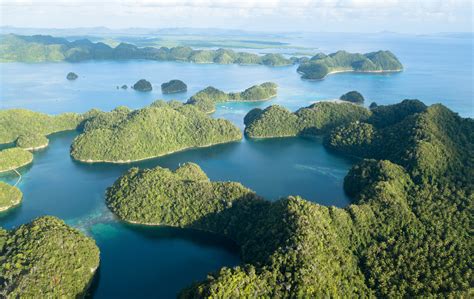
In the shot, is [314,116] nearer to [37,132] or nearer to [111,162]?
[111,162]

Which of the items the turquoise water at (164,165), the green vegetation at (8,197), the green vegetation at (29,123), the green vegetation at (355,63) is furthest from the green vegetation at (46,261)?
the green vegetation at (355,63)

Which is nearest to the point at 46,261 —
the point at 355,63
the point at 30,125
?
the point at 30,125

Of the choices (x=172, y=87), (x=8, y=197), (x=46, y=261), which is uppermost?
(x=172, y=87)

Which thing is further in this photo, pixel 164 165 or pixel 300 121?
pixel 300 121

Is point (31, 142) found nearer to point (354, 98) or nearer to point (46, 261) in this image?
point (46, 261)

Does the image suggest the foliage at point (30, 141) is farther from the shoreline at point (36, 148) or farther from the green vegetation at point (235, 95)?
the green vegetation at point (235, 95)

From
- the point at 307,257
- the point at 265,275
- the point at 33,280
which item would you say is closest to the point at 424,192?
the point at 307,257
